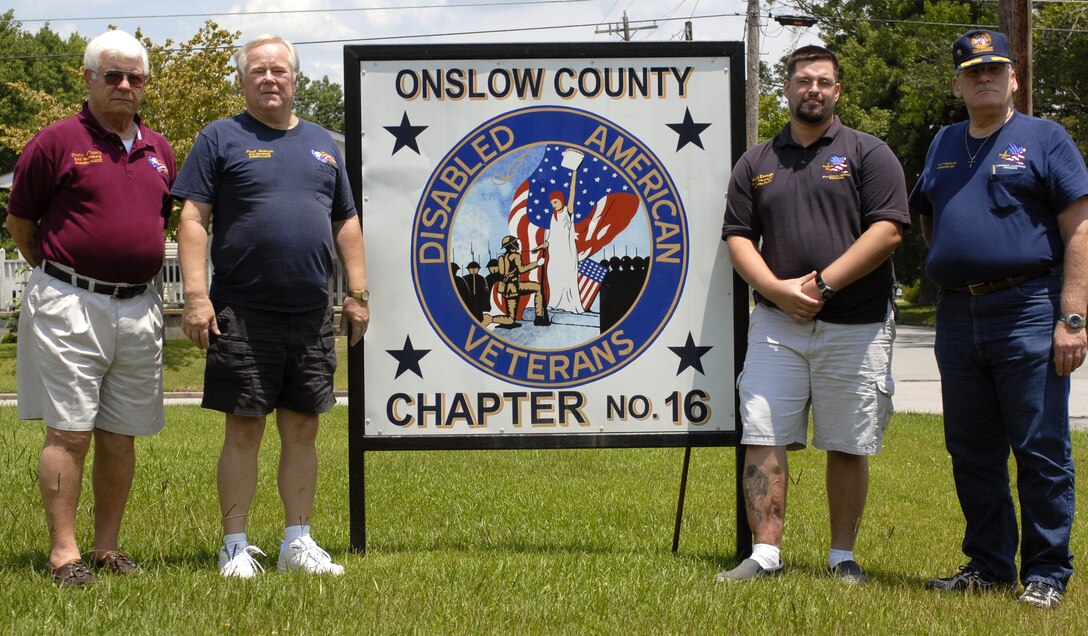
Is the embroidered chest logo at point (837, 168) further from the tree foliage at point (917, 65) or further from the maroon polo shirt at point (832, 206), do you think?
the tree foliage at point (917, 65)

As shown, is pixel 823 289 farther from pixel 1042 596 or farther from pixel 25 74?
pixel 25 74

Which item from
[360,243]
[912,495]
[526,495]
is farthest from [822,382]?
[912,495]

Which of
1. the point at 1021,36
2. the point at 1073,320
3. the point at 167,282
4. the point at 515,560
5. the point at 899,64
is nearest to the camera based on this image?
the point at 1073,320

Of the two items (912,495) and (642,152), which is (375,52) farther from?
(912,495)

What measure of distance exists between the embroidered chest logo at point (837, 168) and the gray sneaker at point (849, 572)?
1488mm

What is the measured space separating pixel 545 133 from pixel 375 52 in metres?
0.78

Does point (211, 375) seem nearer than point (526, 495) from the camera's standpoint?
Yes

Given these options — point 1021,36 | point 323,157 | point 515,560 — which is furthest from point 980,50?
point 1021,36

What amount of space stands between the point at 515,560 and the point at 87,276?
1.97m

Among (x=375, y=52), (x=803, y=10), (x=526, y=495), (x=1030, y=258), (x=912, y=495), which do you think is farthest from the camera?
(x=803, y=10)

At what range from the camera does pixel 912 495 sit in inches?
297

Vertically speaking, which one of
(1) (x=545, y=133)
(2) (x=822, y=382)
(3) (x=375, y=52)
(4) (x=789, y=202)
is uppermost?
(3) (x=375, y=52)

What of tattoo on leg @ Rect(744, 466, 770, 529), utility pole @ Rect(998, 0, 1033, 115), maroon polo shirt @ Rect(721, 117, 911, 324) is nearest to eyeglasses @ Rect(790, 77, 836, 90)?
maroon polo shirt @ Rect(721, 117, 911, 324)

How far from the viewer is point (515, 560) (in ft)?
16.0
